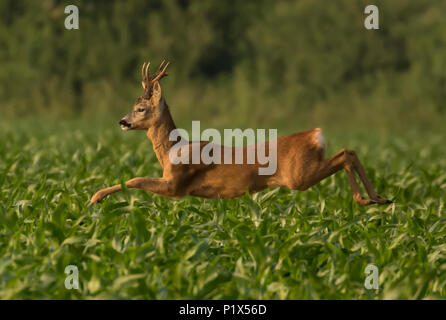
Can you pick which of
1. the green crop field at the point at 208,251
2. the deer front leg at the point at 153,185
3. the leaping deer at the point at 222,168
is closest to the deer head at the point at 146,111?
the leaping deer at the point at 222,168

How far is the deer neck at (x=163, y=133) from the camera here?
14.7 feet

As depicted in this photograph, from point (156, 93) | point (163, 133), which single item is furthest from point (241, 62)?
point (156, 93)

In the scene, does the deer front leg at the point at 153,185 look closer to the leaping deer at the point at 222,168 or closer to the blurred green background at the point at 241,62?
the leaping deer at the point at 222,168

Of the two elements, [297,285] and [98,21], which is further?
[98,21]

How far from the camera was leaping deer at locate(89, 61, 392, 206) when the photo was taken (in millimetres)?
4418

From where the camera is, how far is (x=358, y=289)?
4008 mm

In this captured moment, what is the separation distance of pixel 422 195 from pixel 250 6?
2697 cm

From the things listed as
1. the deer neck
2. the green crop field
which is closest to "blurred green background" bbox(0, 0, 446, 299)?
the green crop field
